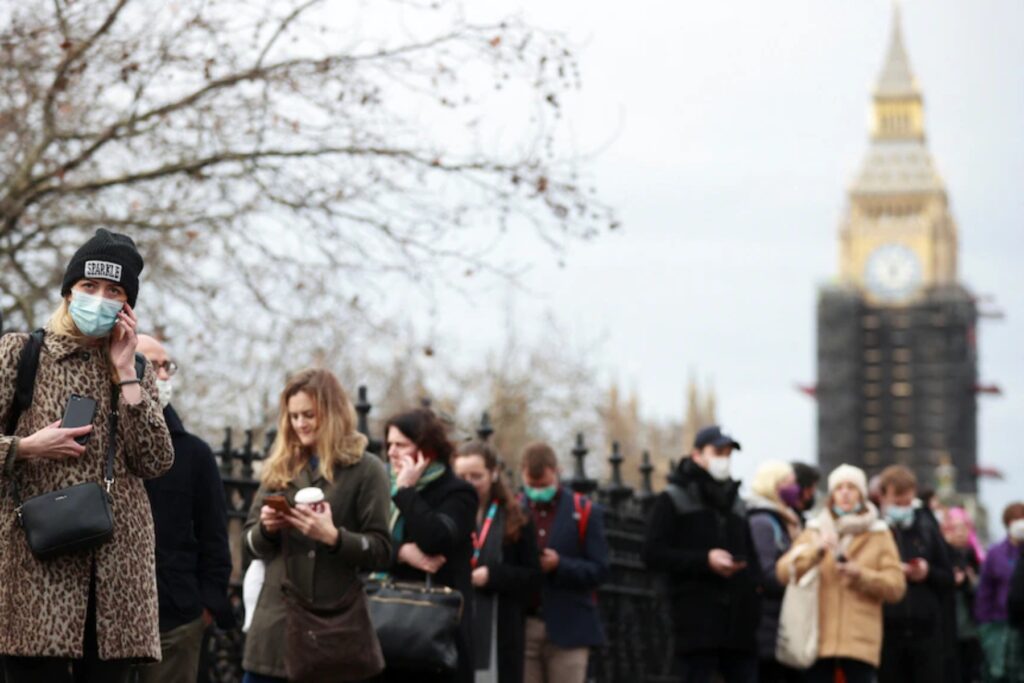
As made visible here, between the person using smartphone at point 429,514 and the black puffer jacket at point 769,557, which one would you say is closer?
the person using smartphone at point 429,514

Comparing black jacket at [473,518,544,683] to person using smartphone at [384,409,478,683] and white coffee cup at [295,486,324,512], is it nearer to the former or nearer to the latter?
person using smartphone at [384,409,478,683]

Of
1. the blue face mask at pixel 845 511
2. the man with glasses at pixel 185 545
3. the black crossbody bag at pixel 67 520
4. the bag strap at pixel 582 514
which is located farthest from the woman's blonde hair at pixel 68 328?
the blue face mask at pixel 845 511

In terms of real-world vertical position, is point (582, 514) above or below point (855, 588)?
above

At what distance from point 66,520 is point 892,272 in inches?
7613

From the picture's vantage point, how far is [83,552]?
5.77 metres

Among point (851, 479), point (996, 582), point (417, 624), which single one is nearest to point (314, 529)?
point (417, 624)

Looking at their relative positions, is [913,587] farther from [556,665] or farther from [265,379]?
[265,379]

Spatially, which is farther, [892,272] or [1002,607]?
[892,272]

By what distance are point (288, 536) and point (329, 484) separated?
0.91 ft

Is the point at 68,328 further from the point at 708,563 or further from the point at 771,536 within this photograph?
the point at 771,536

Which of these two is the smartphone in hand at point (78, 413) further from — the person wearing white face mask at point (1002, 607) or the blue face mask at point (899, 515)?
the person wearing white face mask at point (1002, 607)

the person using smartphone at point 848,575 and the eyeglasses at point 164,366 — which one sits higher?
the eyeglasses at point 164,366

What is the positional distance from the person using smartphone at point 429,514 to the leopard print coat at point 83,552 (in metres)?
2.70

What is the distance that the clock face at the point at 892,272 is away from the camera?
192m
